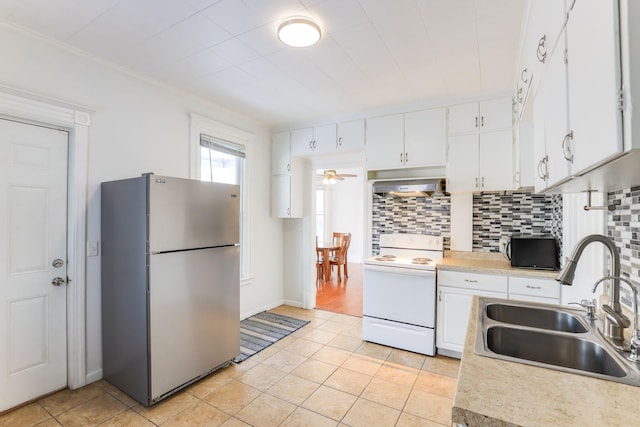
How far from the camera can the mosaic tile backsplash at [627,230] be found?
1267mm

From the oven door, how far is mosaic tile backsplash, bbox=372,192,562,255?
0.65m

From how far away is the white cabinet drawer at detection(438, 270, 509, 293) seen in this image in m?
2.69

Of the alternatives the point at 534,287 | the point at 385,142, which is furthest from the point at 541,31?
the point at 385,142

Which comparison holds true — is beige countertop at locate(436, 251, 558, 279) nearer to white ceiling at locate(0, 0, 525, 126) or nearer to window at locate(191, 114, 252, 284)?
white ceiling at locate(0, 0, 525, 126)

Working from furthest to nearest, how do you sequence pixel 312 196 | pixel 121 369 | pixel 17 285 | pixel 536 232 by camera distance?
1. pixel 312 196
2. pixel 536 232
3. pixel 121 369
4. pixel 17 285

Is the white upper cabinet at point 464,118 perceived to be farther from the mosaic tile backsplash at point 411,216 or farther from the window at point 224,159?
the window at point 224,159

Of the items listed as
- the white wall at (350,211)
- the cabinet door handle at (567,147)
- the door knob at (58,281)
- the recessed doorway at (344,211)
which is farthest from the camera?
the white wall at (350,211)

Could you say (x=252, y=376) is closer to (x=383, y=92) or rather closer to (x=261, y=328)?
(x=261, y=328)

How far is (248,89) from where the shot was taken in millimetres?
3047

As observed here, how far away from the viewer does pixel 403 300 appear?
3.05 meters

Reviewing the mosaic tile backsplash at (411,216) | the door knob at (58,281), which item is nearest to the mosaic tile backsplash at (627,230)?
the mosaic tile backsplash at (411,216)

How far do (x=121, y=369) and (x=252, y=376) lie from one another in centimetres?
99

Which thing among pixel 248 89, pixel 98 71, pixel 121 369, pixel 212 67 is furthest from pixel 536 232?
pixel 98 71

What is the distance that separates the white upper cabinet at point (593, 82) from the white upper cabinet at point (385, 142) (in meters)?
2.47
